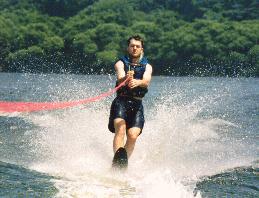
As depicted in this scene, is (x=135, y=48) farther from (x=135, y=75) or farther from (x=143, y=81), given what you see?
(x=143, y=81)

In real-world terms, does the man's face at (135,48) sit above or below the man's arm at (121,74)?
above

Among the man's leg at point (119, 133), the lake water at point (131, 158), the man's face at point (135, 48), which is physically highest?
the man's face at point (135, 48)

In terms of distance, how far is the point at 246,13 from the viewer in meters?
83.5

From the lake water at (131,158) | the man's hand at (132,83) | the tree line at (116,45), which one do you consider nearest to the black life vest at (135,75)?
the man's hand at (132,83)

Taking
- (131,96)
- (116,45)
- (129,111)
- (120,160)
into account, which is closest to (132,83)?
(131,96)

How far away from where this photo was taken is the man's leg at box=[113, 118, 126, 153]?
6961 mm

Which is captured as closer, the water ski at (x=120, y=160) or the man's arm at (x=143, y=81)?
the water ski at (x=120, y=160)

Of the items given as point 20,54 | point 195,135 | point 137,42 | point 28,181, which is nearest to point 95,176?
point 28,181

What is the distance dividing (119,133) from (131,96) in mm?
583

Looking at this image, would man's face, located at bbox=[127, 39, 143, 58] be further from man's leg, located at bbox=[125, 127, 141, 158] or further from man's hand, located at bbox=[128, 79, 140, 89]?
man's leg, located at bbox=[125, 127, 141, 158]

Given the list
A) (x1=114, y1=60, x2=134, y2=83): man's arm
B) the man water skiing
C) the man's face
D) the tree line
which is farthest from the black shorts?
the tree line

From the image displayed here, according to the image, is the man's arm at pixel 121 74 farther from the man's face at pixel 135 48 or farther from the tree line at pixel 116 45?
the tree line at pixel 116 45

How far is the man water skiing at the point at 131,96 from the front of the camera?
7191 millimetres

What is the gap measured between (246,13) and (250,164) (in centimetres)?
7857
